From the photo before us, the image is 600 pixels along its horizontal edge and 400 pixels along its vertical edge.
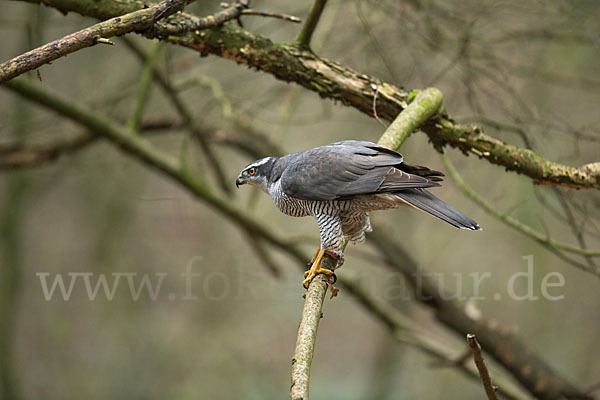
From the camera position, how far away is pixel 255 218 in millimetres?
5914

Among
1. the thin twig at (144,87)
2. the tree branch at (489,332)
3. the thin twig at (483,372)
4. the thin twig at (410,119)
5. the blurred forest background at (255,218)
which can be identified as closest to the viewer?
the thin twig at (483,372)

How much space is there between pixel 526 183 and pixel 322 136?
4.29m

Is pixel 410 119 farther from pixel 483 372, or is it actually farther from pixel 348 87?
pixel 483 372

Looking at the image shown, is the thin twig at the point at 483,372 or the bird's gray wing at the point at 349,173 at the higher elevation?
the bird's gray wing at the point at 349,173

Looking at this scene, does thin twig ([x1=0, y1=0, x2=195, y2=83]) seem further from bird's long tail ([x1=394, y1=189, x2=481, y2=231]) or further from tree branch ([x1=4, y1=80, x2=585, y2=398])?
tree branch ([x1=4, y1=80, x2=585, y2=398])

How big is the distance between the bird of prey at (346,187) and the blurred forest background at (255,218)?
54.8 inches

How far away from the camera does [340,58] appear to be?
611 cm

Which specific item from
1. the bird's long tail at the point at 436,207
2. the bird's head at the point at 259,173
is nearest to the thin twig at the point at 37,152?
the bird's head at the point at 259,173

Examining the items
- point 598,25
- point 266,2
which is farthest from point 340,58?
point 598,25

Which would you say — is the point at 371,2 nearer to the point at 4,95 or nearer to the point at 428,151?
the point at 428,151

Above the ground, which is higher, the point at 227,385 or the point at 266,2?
the point at 266,2

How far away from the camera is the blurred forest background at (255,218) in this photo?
5.79 meters

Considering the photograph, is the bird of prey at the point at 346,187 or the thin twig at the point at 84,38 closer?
the thin twig at the point at 84,38

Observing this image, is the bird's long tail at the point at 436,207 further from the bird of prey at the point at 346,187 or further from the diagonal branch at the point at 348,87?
the diagonal branch at the point at 348,87
